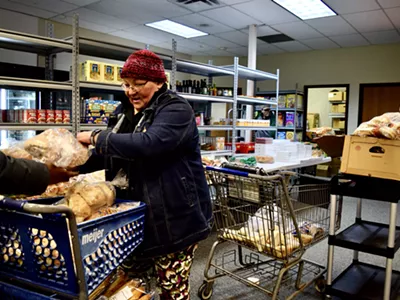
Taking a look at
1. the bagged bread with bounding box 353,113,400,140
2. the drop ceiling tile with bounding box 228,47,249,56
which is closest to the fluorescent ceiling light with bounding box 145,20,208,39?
the drop ceiling tile with bounding box 228,47,249,56

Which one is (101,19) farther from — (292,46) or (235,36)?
(292,46)

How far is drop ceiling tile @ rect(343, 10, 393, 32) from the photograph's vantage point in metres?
5.77

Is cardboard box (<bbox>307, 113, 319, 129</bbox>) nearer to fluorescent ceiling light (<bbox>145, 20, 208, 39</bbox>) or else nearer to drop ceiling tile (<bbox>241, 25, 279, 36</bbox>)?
drop ceiling tile (<bbox>241, 25, 279, 36</bbox>)

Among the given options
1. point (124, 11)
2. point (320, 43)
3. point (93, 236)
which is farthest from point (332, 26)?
point (93, 236)

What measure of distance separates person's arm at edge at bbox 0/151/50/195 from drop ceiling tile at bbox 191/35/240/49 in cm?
697

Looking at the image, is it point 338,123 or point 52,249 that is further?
point 338,123

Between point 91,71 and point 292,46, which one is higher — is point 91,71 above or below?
below

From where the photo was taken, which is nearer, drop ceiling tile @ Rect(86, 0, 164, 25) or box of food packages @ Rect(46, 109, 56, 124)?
box of food packages @ Rect(46, 109, 56, 124)

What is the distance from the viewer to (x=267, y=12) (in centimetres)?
584

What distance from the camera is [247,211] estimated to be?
7.99ft

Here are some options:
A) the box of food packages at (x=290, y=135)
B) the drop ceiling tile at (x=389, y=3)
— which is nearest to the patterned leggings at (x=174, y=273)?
the drop ceiling tile at (x=389, y=3)

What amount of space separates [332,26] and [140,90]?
20.1 ft

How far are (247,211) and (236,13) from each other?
4.47 meters

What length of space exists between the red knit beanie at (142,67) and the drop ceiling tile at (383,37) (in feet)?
22.3
